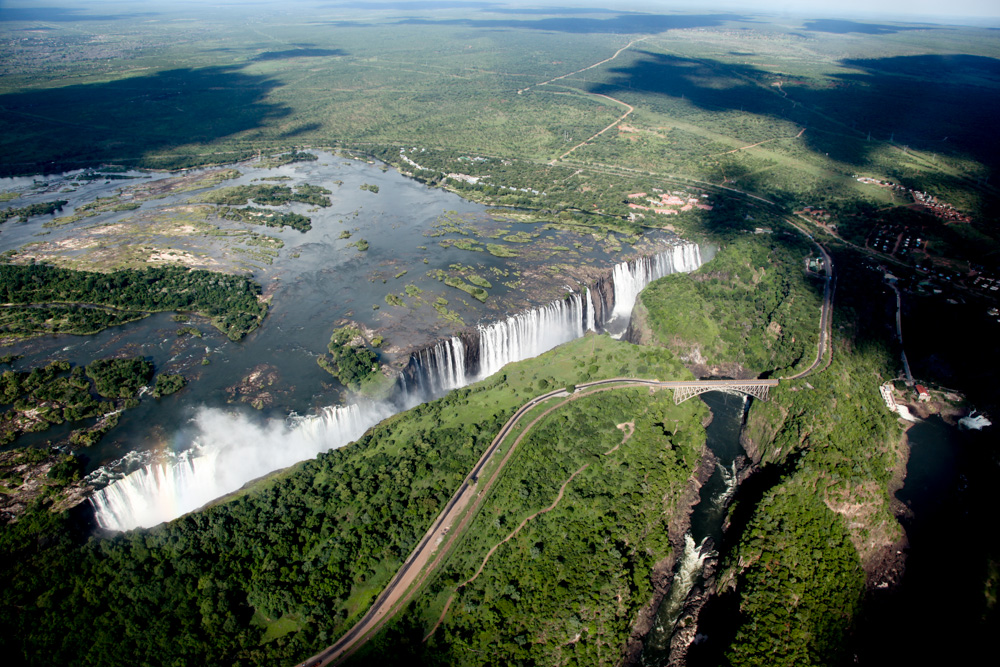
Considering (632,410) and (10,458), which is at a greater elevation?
(10,458)

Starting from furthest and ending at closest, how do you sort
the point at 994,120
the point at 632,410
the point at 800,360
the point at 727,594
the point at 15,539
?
the point at 994,120, the point at 800,360, the point at 632,410, the point at 727,594, the point at 15,539

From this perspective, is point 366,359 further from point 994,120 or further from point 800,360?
point 994,120

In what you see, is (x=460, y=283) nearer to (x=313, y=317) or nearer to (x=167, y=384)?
(x=313, y=317)

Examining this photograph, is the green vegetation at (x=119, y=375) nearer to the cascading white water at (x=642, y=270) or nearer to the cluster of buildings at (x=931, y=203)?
the cascading white water at (x=642, y=270)

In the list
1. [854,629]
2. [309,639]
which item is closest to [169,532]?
[309,639]

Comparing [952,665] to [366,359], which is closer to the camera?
[952,665]

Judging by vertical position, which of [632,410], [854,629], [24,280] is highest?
[24,280]
